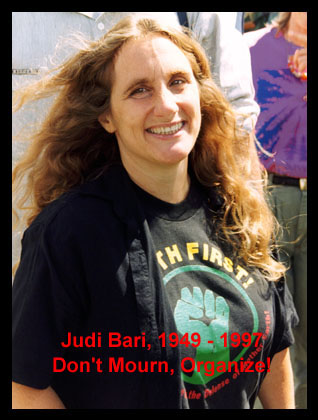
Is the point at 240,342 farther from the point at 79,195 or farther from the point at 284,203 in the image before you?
the point at 284,203

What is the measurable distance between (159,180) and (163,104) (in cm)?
27

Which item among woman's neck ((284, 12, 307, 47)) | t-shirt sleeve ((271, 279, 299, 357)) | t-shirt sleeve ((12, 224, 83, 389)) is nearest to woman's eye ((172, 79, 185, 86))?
t-shirt sleeve ((12, 224, 83, 389))

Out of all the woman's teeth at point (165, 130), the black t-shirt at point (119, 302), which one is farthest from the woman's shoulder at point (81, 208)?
the woman's teeth at point (165, 130)

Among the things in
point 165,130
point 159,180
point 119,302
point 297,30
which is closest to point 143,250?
point 119,302

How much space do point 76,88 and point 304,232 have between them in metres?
1.67

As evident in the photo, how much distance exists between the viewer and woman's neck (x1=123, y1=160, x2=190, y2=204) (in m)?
1.79

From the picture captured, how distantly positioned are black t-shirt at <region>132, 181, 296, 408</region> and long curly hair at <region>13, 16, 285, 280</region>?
0.36 ft

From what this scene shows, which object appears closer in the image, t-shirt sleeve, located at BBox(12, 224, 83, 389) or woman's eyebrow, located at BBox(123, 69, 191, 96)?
t-shirt sleeve, located at BBox(12, 224, 83, 389)

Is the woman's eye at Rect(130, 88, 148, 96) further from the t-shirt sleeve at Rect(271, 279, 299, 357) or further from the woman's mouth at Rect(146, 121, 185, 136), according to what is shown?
Result: the t-shirt sleeve at Rect(271, 279, 299, 357)

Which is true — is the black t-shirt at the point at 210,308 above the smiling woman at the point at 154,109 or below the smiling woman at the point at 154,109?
below

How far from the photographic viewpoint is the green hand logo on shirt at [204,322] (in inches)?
64.2

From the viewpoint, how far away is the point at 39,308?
1.48m

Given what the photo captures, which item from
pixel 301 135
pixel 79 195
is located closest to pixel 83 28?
pixel 79 195

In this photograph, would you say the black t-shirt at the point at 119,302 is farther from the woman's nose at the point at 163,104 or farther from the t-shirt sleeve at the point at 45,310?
the woman's nose at the point at 163,104
